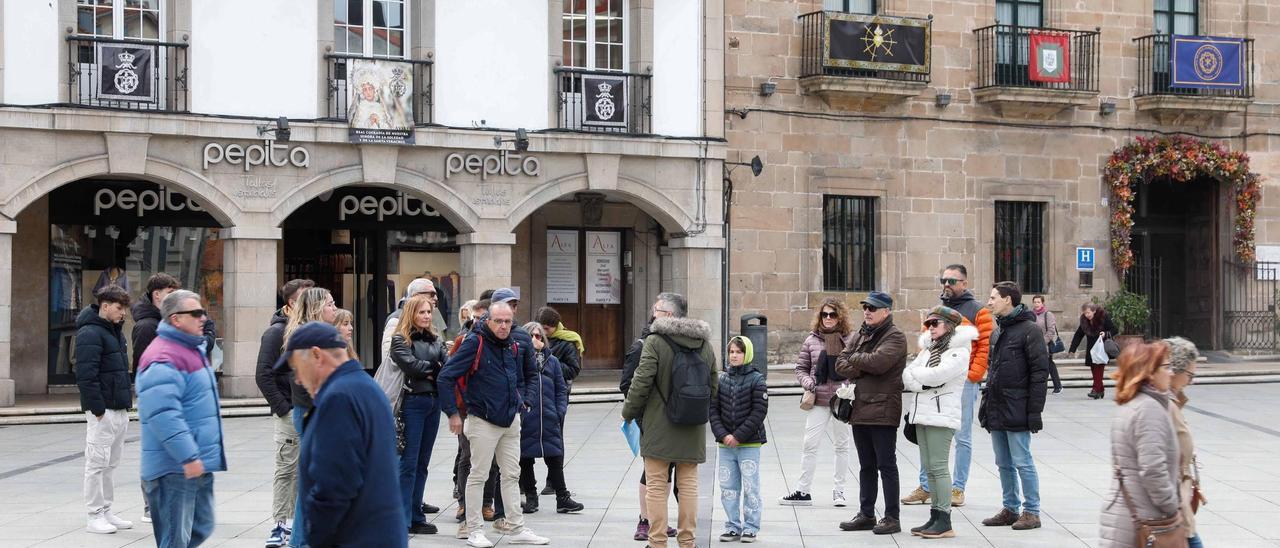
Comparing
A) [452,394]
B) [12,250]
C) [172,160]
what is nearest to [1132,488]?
[452,394]

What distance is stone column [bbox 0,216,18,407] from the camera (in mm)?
19422

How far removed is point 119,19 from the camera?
67.3ft

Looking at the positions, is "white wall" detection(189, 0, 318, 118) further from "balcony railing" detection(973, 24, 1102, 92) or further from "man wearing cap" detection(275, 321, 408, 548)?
"man wearing cap" detection(275, 321, 408, 548)

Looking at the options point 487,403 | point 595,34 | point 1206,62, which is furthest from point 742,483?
point 1206,62

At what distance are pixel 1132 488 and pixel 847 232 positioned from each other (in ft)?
62.2

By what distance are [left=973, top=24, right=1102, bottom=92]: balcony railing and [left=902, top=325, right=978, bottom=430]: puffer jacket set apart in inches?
640

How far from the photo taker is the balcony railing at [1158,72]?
27.0 metres

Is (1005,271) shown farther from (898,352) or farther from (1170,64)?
(898,352)

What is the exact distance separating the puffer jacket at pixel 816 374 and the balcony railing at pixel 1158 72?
17222 mm

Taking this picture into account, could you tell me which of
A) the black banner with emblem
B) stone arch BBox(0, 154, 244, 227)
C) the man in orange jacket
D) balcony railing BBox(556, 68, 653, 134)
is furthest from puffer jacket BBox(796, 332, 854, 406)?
the black banner with emblem

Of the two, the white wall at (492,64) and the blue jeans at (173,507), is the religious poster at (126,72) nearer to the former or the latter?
the white wall at (492,64)

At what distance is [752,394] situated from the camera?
10.4 m

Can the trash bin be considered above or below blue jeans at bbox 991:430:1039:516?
above

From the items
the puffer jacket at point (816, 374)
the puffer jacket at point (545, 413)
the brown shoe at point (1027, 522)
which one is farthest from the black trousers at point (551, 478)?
the brown shoe at point (1027, 522)
